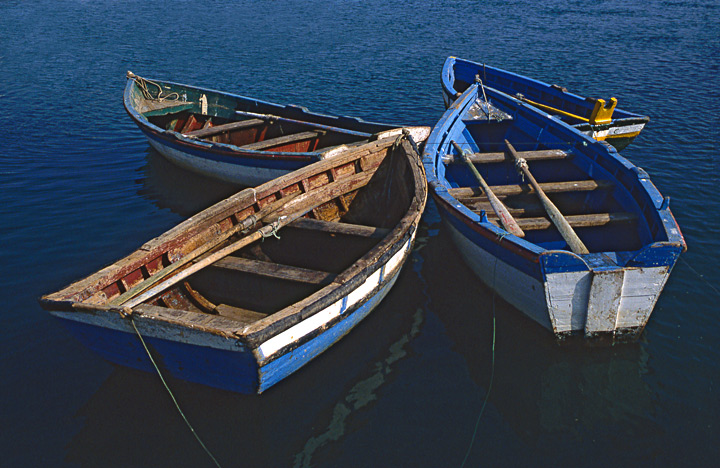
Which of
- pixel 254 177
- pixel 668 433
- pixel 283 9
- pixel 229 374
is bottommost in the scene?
pixel 668 433

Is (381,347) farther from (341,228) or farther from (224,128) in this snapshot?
(224,128)

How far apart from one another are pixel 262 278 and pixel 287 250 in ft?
3.86

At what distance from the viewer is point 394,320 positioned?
27.1ft

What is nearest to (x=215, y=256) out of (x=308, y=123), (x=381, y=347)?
(x=381, y=347)

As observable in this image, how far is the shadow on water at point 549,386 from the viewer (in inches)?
238

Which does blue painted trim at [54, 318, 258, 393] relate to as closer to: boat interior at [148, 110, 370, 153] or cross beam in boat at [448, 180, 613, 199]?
cross beam in boat at [448, 180, 613, 199]

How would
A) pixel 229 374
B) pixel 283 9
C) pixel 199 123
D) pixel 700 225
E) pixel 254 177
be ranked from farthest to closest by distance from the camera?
pixel 283 9
pixel 199 123
pixel 254 177
pixel 700 225
pixel 229 374

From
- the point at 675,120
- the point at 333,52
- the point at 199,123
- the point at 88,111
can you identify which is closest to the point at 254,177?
the point at 199,123

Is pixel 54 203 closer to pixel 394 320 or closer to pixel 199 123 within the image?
pixel 199 123

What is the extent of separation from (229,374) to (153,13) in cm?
3911

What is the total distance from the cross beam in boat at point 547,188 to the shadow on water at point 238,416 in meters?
3.23

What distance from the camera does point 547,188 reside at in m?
8.80

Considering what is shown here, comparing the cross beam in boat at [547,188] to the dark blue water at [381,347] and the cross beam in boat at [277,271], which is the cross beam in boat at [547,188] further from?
the cross beam in boat at [277,271]

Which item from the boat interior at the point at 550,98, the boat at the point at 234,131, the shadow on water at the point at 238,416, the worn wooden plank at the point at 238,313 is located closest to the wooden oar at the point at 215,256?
→ the worn wooden plank at the point at 238,313
